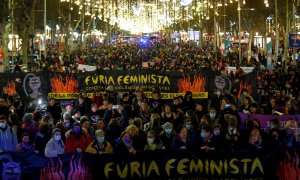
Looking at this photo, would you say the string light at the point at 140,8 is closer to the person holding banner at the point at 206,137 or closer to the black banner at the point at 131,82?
the black banner at the point at 131,82

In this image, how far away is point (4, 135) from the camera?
481 inches

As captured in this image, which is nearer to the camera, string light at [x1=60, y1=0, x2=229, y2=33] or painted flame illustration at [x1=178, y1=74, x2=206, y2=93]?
painted flame illustration at [x1=178, y1=74, x2=206, y2=93]

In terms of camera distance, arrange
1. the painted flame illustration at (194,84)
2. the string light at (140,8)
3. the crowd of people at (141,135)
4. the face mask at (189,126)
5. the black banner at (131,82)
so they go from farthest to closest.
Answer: the string light at (140,8) → the painted flame illustration at (194,84) → the black banner at (131,82) → the face mask at (189,126) → the crowd of people at (141,135)

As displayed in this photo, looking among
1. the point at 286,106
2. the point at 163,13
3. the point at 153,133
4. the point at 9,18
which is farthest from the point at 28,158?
the point at 163,13

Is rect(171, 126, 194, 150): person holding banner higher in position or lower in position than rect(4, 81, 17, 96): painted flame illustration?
lower

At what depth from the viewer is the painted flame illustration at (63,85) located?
62.2 ft

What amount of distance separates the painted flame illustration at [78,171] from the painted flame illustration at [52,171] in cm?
18

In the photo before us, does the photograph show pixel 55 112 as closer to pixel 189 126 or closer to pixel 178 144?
pixel 189 126

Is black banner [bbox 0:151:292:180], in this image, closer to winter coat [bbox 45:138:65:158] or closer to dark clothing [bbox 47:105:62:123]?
winter coat [bbox 45:138:65:158]

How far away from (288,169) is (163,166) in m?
2.20

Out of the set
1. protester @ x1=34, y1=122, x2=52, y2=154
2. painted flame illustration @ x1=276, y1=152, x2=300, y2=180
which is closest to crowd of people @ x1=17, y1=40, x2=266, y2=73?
protester @ x1=34, y1=122, x2=52, y2=154

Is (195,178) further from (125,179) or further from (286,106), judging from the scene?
(286,106)

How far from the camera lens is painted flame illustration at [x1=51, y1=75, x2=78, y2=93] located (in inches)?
746

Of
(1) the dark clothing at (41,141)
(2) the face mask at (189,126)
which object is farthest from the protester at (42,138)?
(2) the face mask at (189,126)
